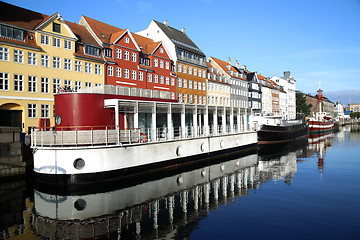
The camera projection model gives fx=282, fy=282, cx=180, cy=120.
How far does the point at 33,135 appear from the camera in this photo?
1925 cm

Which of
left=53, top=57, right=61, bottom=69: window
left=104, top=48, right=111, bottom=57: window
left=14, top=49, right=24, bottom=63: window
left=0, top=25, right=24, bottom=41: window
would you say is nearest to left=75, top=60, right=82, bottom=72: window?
left=53, top=57, right=61, bottom=69: window

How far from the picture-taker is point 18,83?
93.1 feet

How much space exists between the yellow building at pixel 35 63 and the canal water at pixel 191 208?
10694mm

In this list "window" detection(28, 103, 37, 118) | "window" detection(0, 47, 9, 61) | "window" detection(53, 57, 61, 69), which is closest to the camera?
"window" detection(0, 47, 9, 61)

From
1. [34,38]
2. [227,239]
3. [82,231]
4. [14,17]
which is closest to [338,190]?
[227,239]

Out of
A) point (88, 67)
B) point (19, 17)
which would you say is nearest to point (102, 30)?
point (88, 67)

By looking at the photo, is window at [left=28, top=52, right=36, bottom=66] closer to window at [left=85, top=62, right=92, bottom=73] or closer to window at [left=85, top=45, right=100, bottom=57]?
window at [left=85, top=62, right=92, bottom=73]

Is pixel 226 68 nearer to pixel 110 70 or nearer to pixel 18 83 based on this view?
pixel 110 70

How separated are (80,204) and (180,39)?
43835mm

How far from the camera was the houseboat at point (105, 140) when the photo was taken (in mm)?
18078

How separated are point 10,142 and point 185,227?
15.9m

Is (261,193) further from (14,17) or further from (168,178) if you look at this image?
(14,17)

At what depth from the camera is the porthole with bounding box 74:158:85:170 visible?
18.1 meters

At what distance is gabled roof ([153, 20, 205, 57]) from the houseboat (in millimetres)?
25521
